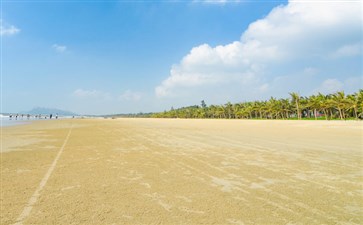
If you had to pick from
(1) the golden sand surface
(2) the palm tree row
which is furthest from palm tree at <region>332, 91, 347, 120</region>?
(1) the golden sand surface

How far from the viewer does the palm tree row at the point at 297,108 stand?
68094mm

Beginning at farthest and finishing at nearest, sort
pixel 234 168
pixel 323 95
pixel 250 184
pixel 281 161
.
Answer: pixel 323 95
pixel 281 161
pixel 234 168
pixel 250 184

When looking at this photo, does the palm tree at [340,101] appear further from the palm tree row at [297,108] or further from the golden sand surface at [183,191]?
the golden sand surface at [183,191]

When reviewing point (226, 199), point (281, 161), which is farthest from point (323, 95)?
point (226, 199)

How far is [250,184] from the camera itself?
22.3ft

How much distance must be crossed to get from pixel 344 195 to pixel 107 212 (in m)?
5.09

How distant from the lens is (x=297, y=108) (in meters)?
86.4

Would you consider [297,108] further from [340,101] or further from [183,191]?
[183,191]

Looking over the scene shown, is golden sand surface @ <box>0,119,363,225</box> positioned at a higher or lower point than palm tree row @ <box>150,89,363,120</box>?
lower

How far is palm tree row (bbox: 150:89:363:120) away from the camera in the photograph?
68094mm

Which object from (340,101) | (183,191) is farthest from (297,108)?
(183,191)

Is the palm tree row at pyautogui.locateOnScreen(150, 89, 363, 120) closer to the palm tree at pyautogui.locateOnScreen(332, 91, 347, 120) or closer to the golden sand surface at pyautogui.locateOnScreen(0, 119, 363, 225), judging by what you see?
the palm tree at pyautogui.locateOnScreen(332, 91, 347, 120)

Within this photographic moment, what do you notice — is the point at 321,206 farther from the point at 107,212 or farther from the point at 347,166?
the point at 347,166

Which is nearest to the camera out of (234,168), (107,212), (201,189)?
(107,212)
